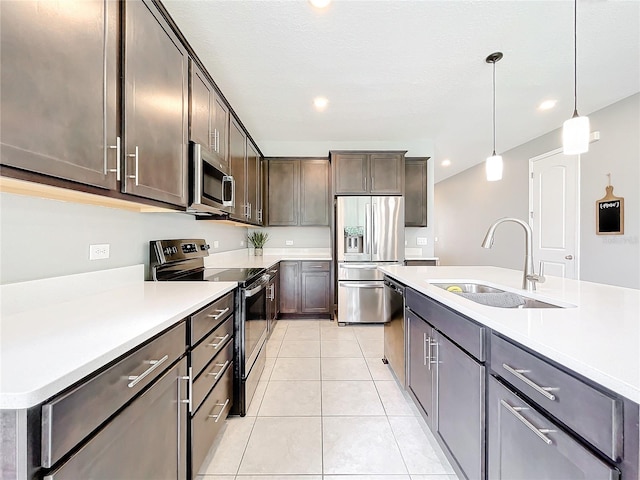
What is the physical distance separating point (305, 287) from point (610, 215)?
3732 millimetres

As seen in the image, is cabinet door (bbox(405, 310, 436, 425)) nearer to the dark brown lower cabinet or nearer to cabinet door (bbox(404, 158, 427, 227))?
the dark brown lower cabinet

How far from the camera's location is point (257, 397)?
2.08 meters

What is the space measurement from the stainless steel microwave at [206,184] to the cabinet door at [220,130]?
0.18m

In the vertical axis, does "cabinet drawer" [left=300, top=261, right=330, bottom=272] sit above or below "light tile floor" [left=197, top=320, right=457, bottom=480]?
above

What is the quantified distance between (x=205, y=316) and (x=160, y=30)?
1.46 metres

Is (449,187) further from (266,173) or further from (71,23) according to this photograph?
Answer: (71,23)

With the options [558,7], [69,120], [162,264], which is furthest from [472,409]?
[558,7]

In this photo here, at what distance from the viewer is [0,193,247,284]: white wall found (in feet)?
3.45

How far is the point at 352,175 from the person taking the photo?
13.2ft

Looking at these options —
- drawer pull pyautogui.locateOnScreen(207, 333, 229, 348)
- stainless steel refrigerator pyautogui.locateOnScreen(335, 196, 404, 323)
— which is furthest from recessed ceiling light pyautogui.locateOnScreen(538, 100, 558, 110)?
drawer pull pyautogui.locateOnScreen(207, 333, 229, 348)

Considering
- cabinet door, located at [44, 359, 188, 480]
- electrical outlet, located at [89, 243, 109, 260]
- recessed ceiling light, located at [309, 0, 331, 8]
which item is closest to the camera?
cabinet door, located at [44, 359, 188, 480]

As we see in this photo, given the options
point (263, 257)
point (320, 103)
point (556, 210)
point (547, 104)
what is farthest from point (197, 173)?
point (556, 210)

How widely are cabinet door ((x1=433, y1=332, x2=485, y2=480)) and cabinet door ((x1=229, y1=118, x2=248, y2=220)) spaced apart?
205 centimetres

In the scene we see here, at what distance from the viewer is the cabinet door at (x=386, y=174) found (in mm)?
3998
